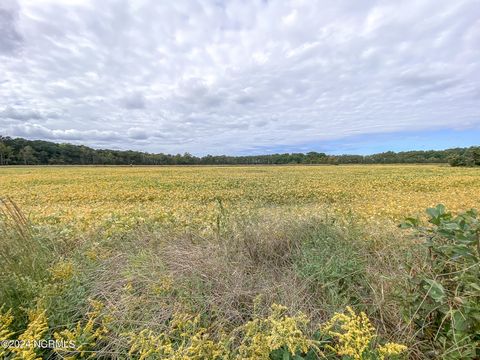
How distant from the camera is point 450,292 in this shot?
6.27 feet

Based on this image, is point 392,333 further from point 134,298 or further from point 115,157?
point 115,157

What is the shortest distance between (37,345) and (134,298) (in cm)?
74

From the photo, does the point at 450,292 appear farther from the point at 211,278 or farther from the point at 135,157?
the point at 135,157

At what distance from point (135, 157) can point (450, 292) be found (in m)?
113

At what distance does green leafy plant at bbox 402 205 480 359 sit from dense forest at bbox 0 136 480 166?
96.0m

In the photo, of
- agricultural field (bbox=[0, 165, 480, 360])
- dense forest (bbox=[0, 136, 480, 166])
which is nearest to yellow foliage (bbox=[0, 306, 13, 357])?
agricultural field (bbox=[0, 165, 480, 360])

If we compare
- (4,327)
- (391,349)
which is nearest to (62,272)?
(4,327)

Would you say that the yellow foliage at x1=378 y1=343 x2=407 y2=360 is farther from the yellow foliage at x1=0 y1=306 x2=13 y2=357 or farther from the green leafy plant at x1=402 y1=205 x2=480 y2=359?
the yellow foliage at x1=0 y1=306 x2=13 y2=357

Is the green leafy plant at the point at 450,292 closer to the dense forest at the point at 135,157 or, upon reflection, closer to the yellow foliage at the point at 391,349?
the yellow foliage at the point at 391,349

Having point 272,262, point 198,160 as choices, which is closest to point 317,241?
point 272,262

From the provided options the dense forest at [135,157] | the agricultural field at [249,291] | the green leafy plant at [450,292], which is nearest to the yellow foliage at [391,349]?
the agricultural field at [249,291]

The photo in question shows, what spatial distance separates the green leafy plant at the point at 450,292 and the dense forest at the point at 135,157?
96.0 m

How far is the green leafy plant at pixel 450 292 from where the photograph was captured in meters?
1.59

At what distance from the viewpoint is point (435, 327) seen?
1.92 meters
